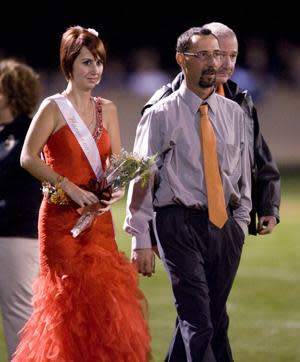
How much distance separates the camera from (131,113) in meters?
26.9

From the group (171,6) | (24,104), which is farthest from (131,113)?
(24,104)

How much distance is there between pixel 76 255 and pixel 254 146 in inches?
50.6

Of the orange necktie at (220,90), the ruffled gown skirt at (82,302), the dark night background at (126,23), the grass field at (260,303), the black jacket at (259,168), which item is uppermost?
the orange necktie at (220,90)

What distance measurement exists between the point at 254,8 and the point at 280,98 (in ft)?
10.5

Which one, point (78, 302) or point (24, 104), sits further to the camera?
point (24, 104)

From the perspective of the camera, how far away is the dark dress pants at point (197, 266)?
6.88 meters

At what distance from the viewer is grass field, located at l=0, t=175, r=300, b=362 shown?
359 inches

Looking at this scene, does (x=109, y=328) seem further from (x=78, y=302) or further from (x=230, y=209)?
Answer: (x=230, y=209)

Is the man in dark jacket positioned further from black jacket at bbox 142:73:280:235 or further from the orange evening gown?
Result: the orange evening gown

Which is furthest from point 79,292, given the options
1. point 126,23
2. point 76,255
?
point 126,23

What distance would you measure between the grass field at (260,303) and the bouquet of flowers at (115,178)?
A: 2015 mm

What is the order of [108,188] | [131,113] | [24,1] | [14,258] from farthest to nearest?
[24,1] < [131,113] < [14,258] < [108,188]

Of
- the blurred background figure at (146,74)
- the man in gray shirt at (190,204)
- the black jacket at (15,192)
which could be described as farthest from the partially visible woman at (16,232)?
the blurred background figure at (146,74)

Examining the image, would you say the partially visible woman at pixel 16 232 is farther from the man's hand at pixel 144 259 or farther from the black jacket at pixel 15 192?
the man's hand at pixel 144 259
